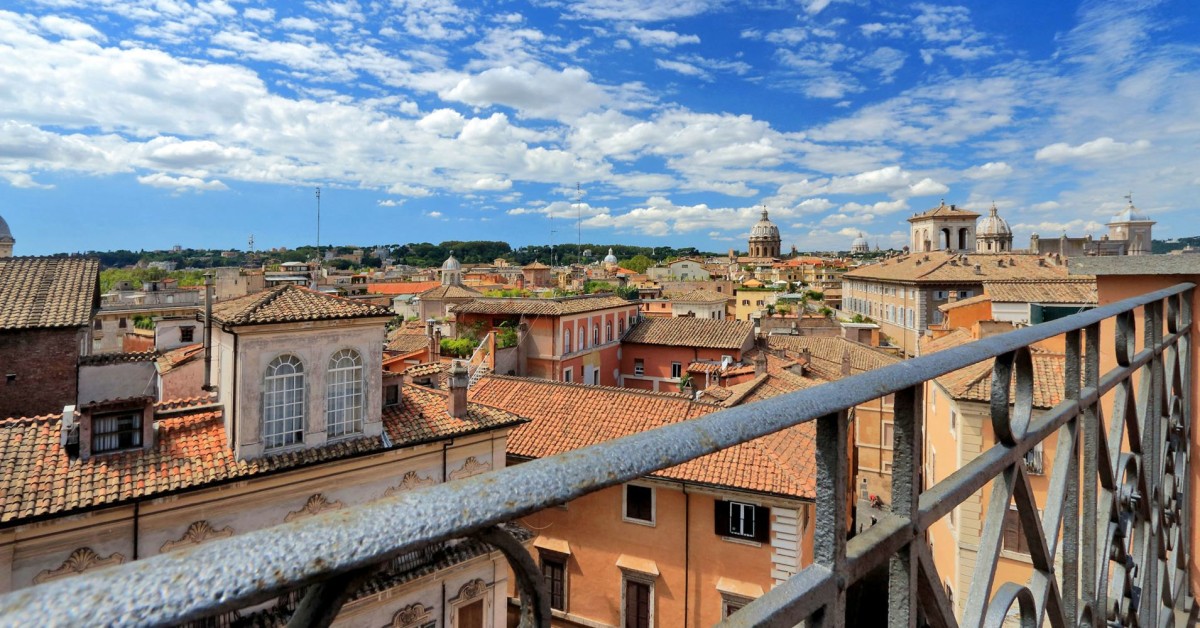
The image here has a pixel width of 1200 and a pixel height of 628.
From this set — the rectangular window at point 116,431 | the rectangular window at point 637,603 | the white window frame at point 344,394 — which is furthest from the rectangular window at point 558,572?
the rectangular window at point 116,431

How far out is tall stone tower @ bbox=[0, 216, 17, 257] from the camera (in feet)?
146

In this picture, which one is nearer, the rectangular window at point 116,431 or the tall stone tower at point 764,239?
the rectangular window at point 116,431

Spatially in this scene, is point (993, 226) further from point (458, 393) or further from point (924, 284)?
point (458, 393)

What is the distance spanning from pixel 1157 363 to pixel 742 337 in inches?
1124

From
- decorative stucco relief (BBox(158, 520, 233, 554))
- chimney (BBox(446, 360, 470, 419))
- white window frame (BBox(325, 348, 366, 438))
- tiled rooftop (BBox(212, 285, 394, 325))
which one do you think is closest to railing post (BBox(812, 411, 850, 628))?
decorative stucco relief (BBox(158, 520, 233, 554))

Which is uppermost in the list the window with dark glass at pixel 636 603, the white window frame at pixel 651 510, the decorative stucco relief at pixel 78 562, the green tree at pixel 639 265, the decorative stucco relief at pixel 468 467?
the green tree at pixel 639 265

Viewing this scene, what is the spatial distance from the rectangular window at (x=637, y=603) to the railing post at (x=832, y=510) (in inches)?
514

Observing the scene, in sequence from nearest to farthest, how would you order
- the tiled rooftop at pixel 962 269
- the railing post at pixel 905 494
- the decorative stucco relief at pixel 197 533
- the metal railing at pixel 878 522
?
the metal railing at pixel 878 522
the railing post at pixel 905 494
the decorative stucco relief at pixel 197 533
the tiled rooftop at pixel 962 269

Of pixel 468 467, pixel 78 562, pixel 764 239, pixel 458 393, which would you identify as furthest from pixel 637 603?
pixel 764 239

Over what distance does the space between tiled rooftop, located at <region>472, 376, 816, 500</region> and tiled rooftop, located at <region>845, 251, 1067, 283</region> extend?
2640 centimetres

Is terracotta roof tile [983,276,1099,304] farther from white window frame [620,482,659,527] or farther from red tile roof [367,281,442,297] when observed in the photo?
red tile roof [367,281,442,297]

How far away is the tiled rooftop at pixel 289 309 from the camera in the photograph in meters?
10.2

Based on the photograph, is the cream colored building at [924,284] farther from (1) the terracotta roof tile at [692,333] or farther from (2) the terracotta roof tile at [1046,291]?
(2) the terracotta roof tile at [1046,291]

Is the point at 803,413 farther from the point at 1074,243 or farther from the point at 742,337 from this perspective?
the point at 1074,243
